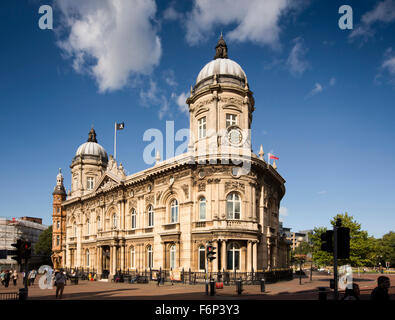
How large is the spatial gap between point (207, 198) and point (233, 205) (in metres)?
2.44

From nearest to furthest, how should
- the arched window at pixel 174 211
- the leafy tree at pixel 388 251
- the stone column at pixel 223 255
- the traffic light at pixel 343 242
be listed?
the traffic light at pixel 343 242 → the stone column at pixel 223 255 → the arched window at pixel 174 211 → the leafy tree at pixel 388 251

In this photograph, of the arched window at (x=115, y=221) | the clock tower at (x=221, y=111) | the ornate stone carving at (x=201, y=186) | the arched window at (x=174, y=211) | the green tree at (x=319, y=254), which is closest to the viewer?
the ornate stone carving at (x=201, y=186)

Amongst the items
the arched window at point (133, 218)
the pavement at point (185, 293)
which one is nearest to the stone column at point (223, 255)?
the pavement at point (185, 293)

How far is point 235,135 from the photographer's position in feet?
116

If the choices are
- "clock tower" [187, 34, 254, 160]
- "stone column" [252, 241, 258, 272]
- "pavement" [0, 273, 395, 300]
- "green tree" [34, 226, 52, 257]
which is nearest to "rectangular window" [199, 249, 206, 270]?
"pavement" [0, 273, 395, 300]

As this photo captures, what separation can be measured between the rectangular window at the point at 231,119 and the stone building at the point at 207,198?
0.33ft

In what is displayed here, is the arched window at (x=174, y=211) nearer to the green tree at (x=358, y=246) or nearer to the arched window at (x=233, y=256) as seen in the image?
the arched window at (x=233, y=256)

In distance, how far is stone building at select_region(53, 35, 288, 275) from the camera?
3189 centimetres

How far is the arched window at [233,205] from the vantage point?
32344 millimetres

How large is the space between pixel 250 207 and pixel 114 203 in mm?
20161

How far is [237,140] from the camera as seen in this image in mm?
35188

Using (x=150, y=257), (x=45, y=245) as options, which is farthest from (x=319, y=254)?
(x=45, y=245)
